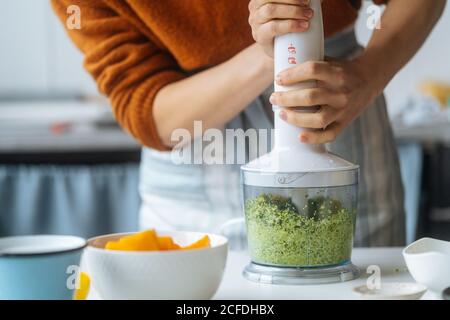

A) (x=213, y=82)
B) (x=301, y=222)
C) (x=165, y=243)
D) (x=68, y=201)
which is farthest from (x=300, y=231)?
(x=68, y=201)

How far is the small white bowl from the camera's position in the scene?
540mm

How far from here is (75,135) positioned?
1.71m

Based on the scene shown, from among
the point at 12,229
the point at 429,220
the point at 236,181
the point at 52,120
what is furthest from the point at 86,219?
the point at 236,181

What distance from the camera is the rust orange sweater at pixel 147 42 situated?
2.64 feet

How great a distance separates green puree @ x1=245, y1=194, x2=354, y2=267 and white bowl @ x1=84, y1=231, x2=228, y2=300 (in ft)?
0.29

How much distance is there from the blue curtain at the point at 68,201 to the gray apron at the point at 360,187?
0.74 meters

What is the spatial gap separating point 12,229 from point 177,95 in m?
0.94

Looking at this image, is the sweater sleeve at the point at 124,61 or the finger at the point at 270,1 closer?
the finger at the point at 270,1

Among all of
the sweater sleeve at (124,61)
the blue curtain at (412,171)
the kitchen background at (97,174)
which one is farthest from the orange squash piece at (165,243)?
the blue curtain at (412,171)

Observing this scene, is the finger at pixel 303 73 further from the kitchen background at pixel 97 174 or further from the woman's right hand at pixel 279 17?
the kitchen background at pixel 97 174

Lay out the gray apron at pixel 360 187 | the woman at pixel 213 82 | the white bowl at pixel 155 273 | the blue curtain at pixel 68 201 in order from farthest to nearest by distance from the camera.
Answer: the blue curtain at pixel 68 201 → the gray apron at pixel 360 187 → the woman at pixel 213 82 → the white bowl at pixel 155 273

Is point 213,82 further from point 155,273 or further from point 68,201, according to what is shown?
point 68,201

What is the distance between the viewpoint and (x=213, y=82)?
79cm
